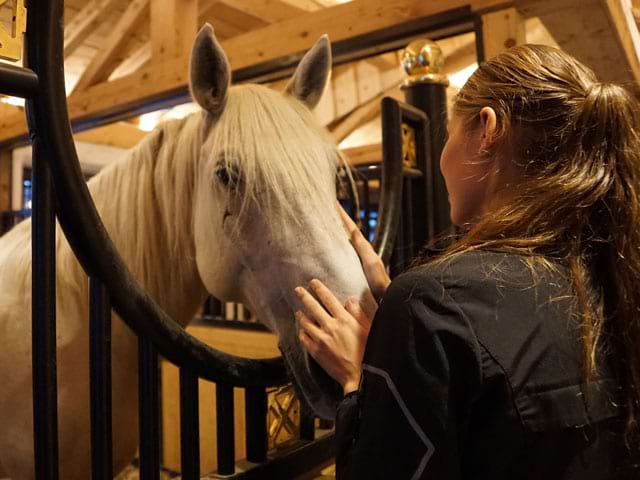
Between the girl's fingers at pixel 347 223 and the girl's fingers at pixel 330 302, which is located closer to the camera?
the girl's fingers at pixel 330 302

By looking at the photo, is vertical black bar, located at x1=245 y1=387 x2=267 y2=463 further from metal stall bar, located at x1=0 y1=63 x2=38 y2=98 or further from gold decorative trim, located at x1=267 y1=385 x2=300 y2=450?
metal stall bar, located at x1=0 y1=63 x2=38 y2=98

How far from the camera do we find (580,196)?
53cm

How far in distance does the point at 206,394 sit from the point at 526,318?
2501 millimetres

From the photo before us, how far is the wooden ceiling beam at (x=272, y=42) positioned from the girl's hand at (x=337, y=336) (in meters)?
1.35

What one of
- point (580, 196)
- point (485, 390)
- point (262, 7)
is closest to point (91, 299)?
point (485, 390)

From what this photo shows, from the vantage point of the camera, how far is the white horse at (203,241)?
95 cm

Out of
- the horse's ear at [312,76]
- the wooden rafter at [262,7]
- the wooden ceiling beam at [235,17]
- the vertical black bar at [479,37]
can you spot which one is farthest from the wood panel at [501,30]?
the wooden ceiling beam at [235,17]

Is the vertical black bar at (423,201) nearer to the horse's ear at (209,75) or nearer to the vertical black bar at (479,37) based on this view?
the vertical black bar at (479,37)

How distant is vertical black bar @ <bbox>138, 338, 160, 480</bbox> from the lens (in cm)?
66

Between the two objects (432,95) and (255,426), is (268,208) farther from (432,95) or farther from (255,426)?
(432,95)

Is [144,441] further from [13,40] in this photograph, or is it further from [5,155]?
[5,155]

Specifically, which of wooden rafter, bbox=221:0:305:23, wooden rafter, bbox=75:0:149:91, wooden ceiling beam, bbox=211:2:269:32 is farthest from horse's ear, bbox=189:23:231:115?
wooden ceiling beam, bbox=211:2:269:32

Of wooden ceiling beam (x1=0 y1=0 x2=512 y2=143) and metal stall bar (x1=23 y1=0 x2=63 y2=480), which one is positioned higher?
wooden ceiling beam (x1=0 y1=0 x2=512 y2=143)

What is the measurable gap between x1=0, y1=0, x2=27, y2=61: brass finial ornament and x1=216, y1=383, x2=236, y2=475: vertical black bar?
517 mm
